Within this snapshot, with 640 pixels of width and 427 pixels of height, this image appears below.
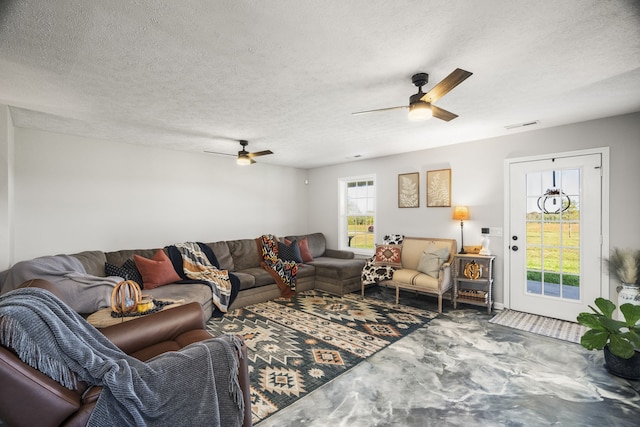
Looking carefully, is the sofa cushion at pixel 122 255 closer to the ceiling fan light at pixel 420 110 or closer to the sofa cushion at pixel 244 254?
the sofa cushion at pixel 244 254

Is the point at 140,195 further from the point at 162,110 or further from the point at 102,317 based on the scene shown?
the point at 102,317

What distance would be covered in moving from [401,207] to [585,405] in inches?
140

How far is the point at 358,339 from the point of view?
317 cm

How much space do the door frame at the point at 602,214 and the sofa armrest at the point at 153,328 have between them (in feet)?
13.5

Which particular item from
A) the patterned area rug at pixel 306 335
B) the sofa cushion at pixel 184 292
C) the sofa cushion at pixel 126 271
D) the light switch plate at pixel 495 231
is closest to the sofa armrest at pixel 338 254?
the patterned area rug at pixel 306 335

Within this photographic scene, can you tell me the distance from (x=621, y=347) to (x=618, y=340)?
0.05 m

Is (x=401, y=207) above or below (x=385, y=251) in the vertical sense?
above

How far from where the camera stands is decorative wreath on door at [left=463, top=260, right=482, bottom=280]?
4152 millimetres

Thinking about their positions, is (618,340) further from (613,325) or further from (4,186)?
(4,186)

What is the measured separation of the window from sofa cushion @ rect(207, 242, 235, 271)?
2.51 meters

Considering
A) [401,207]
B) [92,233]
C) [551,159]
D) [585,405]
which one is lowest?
[585,405]

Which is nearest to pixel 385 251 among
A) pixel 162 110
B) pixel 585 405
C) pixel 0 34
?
pixel 585 405

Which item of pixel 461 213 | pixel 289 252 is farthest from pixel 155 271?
pixel 461 213

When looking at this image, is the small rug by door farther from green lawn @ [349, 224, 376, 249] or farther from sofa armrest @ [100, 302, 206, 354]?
sofa armrest @ [100, 302, 206, 354]
